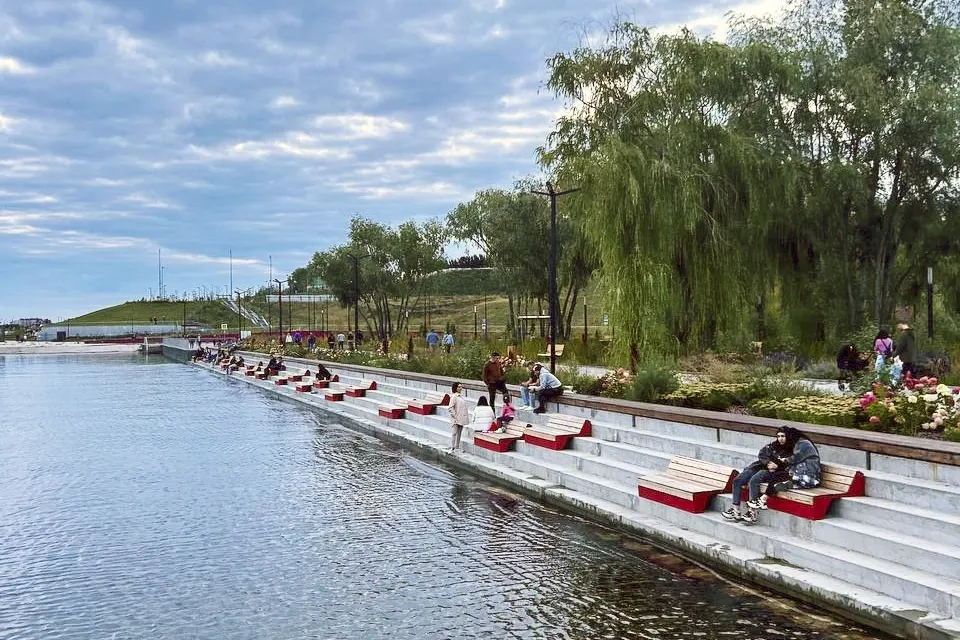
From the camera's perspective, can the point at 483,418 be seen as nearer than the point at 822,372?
Yes

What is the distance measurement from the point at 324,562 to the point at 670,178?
1652 centimetres

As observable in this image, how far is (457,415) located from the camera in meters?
18.0

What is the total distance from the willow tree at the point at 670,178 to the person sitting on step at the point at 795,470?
1239 cm

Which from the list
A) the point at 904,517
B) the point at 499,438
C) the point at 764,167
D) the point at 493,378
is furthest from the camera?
the point at 764,167

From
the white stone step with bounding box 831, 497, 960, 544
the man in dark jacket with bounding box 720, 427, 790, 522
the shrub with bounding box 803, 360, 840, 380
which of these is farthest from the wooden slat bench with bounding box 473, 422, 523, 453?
the white stone step with bounding box 831, 497, 960, 544

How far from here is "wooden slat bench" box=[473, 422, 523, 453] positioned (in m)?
16.6

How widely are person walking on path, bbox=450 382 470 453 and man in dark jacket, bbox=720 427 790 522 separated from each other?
28.4ft

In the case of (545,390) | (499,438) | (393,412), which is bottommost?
(393,412)

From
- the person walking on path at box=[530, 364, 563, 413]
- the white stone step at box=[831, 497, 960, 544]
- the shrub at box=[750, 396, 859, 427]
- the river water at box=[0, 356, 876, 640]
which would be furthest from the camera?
the person walking on path at box=[530, 364, 563, 413]

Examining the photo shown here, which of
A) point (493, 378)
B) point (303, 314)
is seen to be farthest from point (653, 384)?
point (303, 314)

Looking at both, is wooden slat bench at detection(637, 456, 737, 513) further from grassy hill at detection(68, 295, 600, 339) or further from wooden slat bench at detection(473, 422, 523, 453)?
grassy hill at detection(68, 295, 600, 339)

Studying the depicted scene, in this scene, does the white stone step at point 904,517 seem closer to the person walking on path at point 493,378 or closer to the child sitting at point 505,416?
the child sitting at point 505,416

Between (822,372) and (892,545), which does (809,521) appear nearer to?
(892,545)

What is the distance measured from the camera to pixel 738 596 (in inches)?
334
